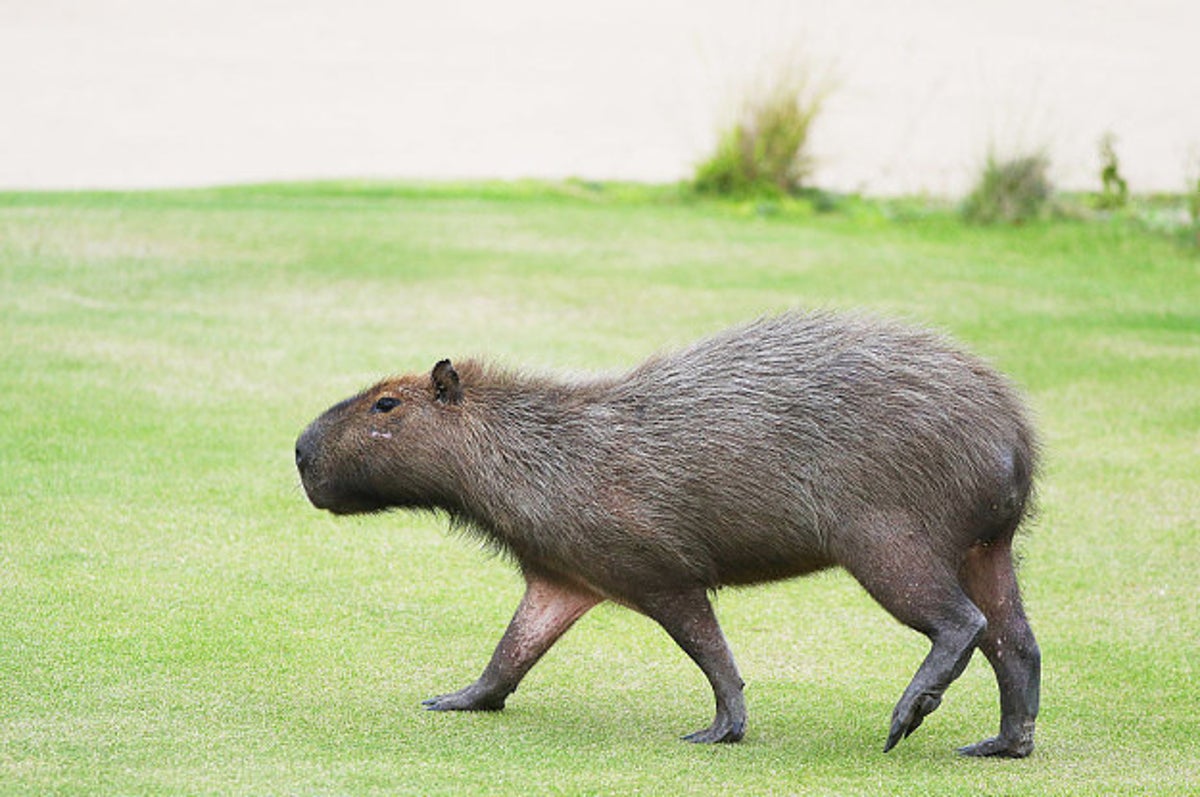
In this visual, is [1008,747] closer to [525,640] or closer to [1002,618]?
[1002,618]

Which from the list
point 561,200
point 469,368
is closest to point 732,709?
point 469,368

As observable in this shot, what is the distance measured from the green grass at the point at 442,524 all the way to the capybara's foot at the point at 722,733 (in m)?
0.07

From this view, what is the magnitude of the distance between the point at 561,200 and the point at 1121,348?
5.78 metres

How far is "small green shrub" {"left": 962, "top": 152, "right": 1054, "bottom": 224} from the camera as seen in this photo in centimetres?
1595

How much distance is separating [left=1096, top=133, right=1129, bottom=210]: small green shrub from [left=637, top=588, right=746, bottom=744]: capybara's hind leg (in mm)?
11534

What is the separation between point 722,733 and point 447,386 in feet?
4.54

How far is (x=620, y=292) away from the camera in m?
12.7

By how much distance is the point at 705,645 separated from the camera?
5.59 m

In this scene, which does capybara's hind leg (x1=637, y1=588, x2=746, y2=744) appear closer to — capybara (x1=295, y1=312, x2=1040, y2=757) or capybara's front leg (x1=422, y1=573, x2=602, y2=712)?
capybara (x1=295, y1=312, x2=1040, y2=757)

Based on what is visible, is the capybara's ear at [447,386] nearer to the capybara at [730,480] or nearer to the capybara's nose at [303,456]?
the capybara at [730,480]

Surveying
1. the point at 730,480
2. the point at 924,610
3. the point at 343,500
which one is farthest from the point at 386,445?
the point at 924,610

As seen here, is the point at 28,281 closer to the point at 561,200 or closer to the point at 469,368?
the point at 561,200

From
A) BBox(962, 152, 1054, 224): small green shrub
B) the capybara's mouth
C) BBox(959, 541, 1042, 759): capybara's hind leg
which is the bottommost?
BBox(959, 541, 1042, 759): capybara's hind leg

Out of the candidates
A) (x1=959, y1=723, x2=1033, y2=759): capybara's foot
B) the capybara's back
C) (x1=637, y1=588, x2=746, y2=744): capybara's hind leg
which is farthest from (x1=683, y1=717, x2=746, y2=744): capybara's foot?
(x1=959, y1=723, x2=1033, y2=759): capybara's foot
